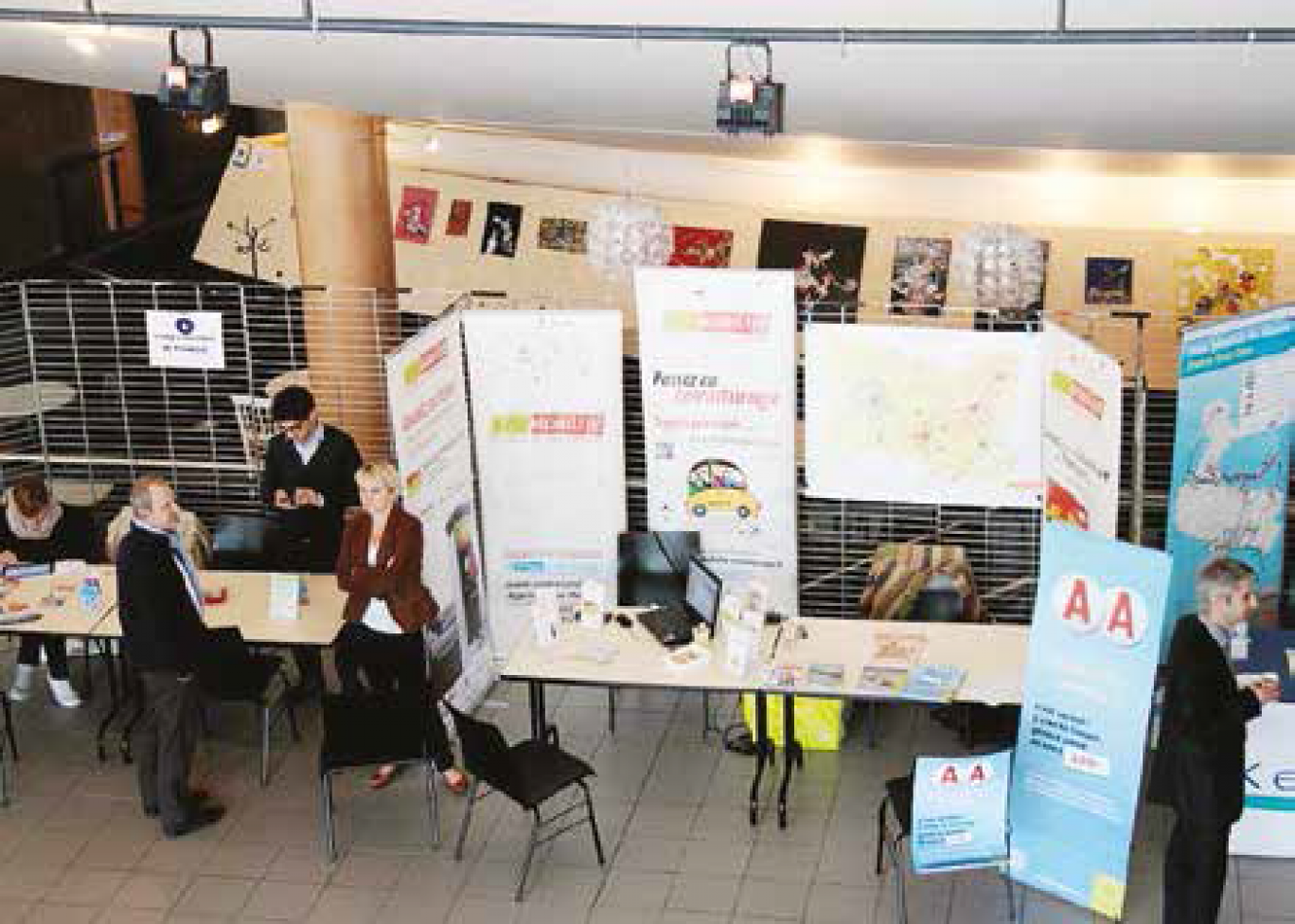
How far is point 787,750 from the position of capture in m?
8.10

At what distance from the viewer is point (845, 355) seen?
8.69m

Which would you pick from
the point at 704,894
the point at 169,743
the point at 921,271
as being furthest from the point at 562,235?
the point at 704,894

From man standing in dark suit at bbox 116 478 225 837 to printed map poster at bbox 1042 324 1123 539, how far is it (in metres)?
4.07

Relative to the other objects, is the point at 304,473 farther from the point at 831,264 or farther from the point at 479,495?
the point at 831,264

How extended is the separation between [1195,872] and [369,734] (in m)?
3.53

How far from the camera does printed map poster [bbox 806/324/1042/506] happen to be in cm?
852

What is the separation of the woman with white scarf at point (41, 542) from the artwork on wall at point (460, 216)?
13.7 feet

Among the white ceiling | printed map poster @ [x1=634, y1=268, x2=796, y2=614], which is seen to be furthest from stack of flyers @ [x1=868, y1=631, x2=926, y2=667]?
the white ceiling

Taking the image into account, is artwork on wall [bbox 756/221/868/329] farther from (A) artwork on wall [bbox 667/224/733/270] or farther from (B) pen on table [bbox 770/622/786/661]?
(B) pen on table [bbox 770/622/786/661]

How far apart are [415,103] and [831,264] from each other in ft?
10.9

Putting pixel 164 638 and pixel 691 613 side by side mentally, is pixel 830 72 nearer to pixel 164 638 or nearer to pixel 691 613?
pixel 691 613

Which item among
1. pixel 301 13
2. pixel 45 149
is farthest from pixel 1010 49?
pixel 45 149

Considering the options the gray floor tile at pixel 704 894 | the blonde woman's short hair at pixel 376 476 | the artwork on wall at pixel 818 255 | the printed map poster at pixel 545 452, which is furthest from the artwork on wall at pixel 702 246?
the gray floor tile at pixel 704 894

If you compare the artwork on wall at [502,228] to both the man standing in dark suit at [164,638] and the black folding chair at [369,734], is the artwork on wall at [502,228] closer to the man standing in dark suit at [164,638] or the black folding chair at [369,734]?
the man standing in dark suit at [164,638]
